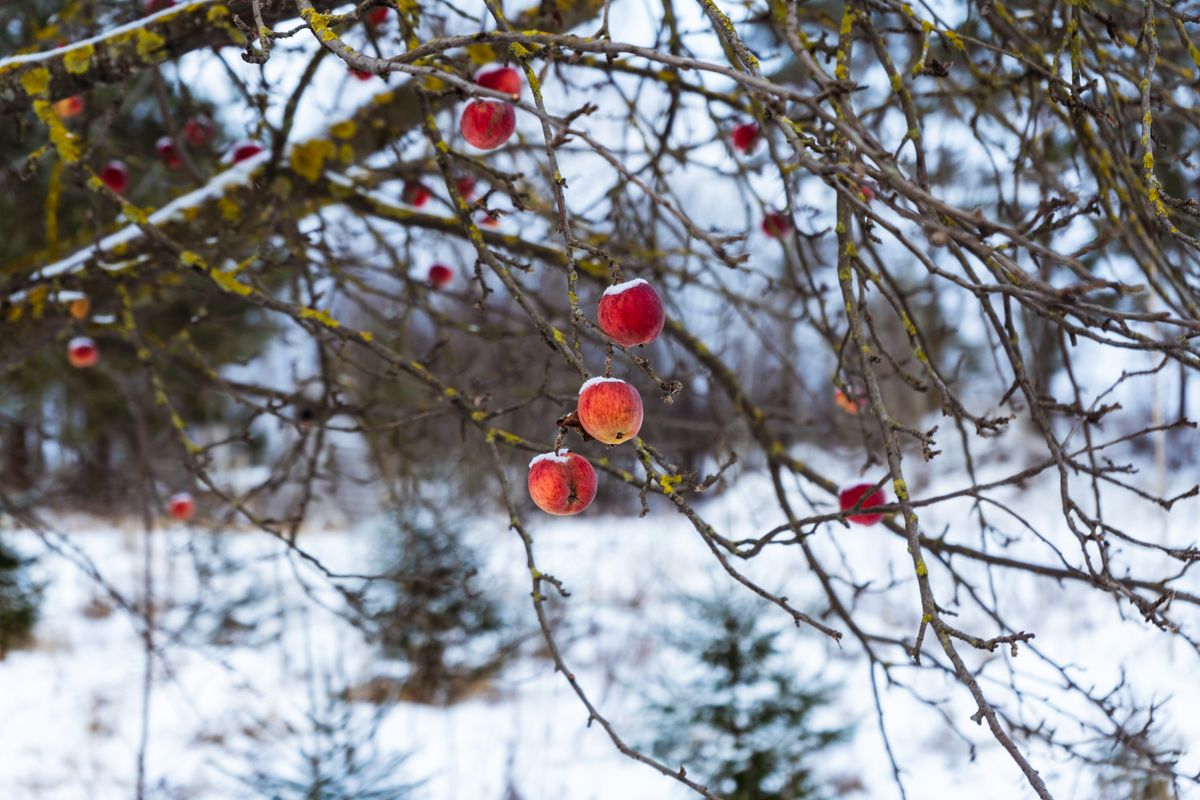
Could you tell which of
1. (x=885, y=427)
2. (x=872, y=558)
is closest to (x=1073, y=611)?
(x=872, y=558)

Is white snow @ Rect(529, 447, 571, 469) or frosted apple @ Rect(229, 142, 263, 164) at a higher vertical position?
frosted apple @ Rect(229, 142, 263, 164)

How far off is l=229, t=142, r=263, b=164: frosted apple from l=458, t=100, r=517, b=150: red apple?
1.28m

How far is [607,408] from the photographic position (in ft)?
3.46

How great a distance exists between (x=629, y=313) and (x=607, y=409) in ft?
0.42

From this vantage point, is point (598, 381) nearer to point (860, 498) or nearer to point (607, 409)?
point (607, 409)

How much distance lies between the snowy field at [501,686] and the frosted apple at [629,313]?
2131mm

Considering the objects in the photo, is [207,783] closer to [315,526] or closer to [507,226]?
[507,226]

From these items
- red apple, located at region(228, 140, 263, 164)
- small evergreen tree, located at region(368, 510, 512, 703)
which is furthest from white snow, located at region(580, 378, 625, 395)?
small evergreen tree, located at region(368, 510, 512, 703)

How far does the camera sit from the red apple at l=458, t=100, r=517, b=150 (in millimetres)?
1507

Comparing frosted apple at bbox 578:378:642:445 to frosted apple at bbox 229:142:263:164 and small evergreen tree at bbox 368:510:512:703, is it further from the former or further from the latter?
small evergreen tree at bbox 368:510:512:703

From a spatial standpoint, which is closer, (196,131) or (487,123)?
(487,123)

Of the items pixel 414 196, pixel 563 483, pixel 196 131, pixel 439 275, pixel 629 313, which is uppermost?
pixel 196 131

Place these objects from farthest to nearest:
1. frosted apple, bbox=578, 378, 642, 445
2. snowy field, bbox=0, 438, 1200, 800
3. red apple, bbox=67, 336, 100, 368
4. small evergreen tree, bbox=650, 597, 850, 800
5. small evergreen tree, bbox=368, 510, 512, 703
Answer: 1. small evergreen tree, bbox=368, 510, 512, 703
2. snowy field, bbox=0, 438, 1200, 800
3. small evergreen tree, bbox=650, 597, 850, 800
4. red apple, bbox=67, 336, 100, 368
5. frosted apple, bbox=578, 378, 642, 445

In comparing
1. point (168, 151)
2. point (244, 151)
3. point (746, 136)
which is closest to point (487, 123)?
point (746, 136)
